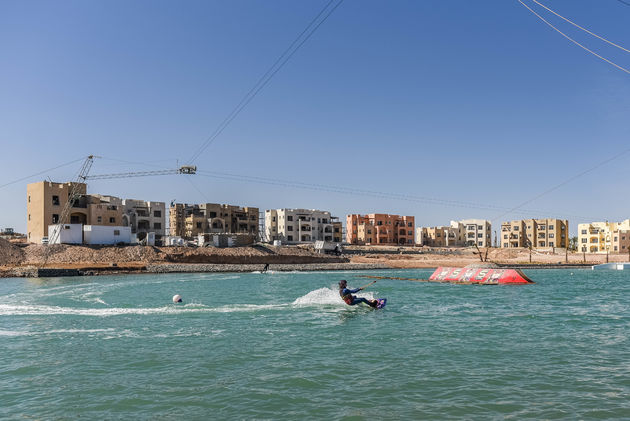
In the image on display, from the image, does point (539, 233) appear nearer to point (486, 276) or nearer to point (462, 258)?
point (462, 258)

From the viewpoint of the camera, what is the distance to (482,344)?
70.8ft

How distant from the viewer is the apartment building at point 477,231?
603 feet

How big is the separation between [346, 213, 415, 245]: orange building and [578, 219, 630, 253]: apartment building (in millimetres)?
53603

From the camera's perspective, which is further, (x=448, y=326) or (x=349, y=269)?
(x=349, y=269)

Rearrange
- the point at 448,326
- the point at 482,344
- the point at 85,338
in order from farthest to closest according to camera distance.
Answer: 1. the point at 448,326
2. the point at 85,338
3. the point at 482,344

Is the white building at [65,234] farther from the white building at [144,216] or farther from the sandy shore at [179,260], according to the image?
the white building at [144,216]

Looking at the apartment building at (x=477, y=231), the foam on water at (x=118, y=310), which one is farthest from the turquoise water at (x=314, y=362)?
the apartment building at (x=477, y=231)

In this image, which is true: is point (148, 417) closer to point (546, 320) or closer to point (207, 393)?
point (207, 393)

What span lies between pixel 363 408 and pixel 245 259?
280 feet

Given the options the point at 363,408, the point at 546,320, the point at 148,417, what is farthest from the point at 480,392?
the point at 546,320

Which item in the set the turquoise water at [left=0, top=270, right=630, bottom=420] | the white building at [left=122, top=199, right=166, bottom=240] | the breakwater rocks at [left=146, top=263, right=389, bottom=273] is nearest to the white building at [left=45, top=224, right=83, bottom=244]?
the breakwater rocks at [left=146, top=263, right=389, bottom=273]

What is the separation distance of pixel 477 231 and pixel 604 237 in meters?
41.1

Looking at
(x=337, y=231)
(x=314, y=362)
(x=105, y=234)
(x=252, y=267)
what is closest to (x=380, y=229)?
(x=337, y=231)

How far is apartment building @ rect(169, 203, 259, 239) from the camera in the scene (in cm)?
12744
